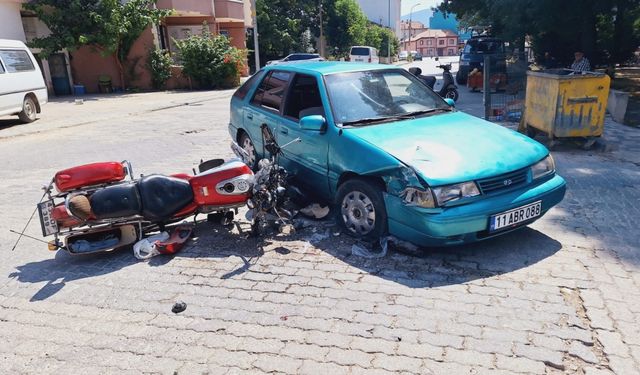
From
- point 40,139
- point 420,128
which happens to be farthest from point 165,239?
point 40,139

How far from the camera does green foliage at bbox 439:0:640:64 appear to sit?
14.5m

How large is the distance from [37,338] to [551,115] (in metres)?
7.73

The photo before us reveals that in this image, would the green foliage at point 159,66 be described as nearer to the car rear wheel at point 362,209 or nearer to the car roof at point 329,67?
the car roof at point 329,67

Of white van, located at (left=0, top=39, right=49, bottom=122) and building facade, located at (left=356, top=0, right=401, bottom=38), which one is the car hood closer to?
white van, located at (left=0, top=39, right=49, bottom=122)

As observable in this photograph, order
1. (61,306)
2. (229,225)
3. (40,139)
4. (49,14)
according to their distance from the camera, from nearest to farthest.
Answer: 1. (61,306)
2. (229,225)
3. (40,139)
4. (49,14)

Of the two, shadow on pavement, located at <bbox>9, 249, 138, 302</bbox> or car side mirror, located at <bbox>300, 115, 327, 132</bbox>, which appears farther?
car side mirror, located at <bbox>300, 115, 327, 132</bbox>

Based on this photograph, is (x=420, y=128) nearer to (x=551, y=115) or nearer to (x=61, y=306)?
(x=61, y=306)

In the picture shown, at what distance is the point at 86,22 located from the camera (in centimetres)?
2147

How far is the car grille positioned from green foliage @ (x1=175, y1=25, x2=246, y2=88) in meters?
21.8

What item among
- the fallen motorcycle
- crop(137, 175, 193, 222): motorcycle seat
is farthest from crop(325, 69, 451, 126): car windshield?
crop(137, 175, 193, 222): motorcycle seat

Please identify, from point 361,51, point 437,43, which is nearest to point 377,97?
point 361,51

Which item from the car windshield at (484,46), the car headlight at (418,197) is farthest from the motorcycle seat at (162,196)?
the car windshield at (484,46)

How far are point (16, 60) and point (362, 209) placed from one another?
42.8ft

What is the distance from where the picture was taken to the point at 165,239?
4.66m
